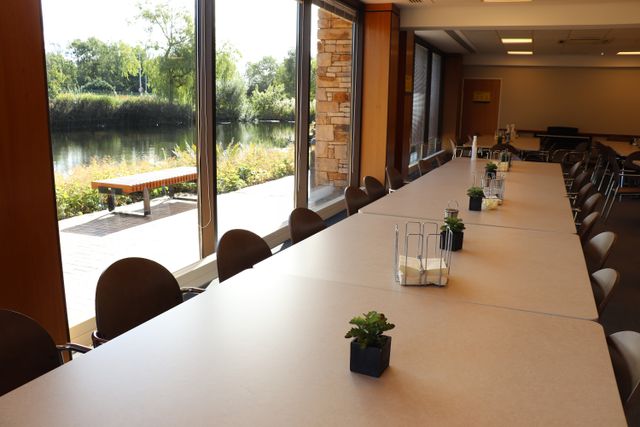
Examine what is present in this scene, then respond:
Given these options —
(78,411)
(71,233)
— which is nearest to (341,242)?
(71,233)

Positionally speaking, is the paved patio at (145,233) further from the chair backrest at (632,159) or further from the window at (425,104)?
the window at (425,104)

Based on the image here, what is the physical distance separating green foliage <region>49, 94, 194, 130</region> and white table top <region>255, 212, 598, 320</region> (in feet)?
4.92

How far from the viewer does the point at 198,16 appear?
4328mm

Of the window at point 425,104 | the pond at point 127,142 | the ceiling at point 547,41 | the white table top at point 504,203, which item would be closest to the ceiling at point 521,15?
the ceiling at point 547,41

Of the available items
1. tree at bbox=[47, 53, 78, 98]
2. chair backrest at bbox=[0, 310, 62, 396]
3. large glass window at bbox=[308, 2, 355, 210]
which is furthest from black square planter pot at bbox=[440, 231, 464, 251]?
large glass window at bbox=[308, 2, 355, 210]

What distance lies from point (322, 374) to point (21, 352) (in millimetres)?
928

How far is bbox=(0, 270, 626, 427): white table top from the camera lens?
137 cm

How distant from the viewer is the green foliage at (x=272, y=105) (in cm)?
534

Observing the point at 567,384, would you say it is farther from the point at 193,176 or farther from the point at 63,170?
the point at 193,176

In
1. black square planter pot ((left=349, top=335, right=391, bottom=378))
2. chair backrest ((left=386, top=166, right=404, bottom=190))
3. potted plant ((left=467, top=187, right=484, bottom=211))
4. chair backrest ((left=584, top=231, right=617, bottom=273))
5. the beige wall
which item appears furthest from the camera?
the beige wall

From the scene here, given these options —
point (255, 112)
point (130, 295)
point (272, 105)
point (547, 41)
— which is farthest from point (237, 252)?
point (547, 41)

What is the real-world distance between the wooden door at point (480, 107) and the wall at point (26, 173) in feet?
45.0

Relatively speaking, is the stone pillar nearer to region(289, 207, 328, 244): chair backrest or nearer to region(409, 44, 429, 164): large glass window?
region(289, 207, 328, 244): chair backrest

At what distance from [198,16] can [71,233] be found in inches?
77.0
